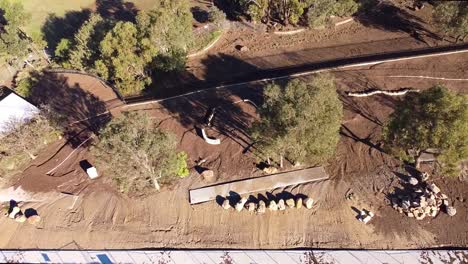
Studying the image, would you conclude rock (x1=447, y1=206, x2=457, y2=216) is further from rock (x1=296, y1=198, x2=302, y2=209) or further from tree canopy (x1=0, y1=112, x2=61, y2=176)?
tree canopy (x1=0, y1=112, x2=61, y2=176)

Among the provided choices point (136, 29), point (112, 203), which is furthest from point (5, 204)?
point (136, 29)

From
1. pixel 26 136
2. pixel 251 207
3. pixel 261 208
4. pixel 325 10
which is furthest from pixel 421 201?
pixel 26 136

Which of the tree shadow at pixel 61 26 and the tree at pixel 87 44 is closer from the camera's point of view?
the tree at pixel 87 44

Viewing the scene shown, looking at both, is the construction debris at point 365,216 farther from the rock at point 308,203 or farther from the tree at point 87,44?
the tree at point 87,44

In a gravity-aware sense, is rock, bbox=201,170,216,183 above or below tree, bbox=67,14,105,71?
below

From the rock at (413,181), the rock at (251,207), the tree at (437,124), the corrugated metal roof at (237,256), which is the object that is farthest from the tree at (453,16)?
the rock at (251,207)

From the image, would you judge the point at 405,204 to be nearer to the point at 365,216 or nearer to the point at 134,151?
the point at 365,216

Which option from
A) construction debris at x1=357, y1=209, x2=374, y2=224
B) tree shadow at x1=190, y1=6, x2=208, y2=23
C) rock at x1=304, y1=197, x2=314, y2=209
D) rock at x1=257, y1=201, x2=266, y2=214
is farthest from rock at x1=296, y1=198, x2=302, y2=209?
tree shadow at x1=190, y1=6, x2=208, y2=23
